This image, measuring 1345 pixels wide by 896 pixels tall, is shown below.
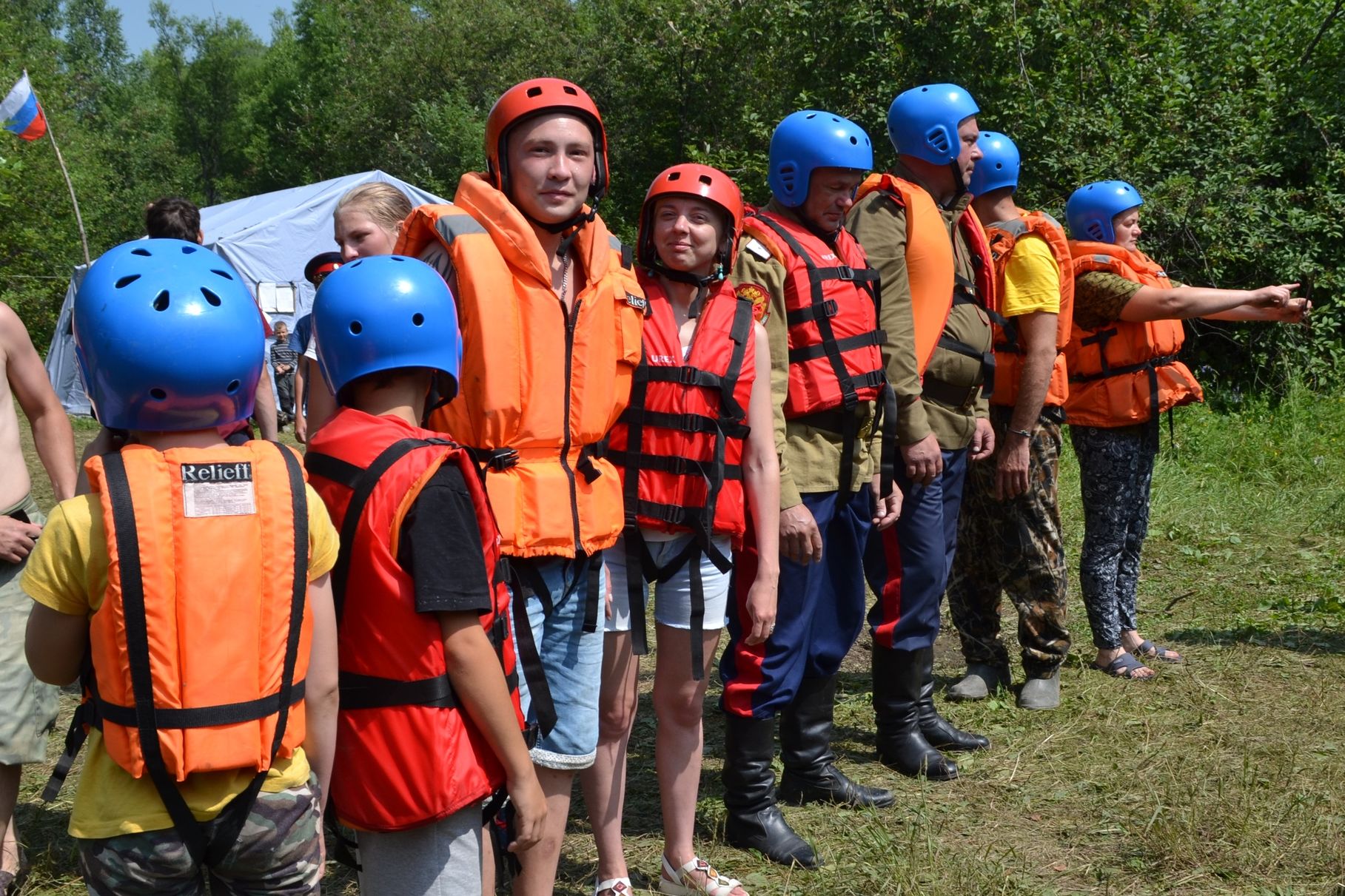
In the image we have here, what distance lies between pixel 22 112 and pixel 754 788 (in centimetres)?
1422

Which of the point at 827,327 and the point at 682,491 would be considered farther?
the point at 827,327

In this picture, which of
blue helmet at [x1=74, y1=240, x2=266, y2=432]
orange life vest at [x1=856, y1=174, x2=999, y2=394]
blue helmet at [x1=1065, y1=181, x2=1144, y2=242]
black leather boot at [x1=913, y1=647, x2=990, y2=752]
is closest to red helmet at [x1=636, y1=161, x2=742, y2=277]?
orange life vest at [x1=856, y1=174, x2=999, y2=394]

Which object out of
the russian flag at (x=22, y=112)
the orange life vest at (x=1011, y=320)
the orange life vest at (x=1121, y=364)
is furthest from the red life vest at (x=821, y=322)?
the russian flag at (x=22, y=112)

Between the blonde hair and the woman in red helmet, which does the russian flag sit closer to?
the blonde hair

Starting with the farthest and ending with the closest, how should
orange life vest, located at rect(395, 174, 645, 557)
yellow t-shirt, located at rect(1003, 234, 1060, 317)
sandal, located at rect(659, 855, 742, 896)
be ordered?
yellow t-shirt, located at rect(1003, 234, 1060, 317) < sandal, located at rect(659, 855, 742, 896) < orange life vest, located at rect(395, 174, 645, 557)

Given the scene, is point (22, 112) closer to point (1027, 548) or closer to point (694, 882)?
point (1027, 548)

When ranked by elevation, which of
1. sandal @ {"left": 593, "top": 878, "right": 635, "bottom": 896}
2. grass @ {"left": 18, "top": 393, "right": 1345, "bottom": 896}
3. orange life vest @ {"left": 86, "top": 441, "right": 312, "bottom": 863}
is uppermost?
orange life vest @ {"left": 86, "top": 441, "right": 312, "bottom": 863}

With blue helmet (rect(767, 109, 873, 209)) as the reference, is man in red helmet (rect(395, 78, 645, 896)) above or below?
below

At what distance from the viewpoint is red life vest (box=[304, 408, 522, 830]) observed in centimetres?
230

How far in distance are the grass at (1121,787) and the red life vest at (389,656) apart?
5.18ft

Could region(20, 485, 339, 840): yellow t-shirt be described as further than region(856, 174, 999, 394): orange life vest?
No

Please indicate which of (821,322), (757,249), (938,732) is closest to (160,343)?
(757,249)

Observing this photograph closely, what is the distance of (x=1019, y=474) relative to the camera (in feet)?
17.6

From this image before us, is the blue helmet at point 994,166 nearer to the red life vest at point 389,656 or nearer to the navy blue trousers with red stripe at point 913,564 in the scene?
the navy blue trousers with red stripe at point 913,564
